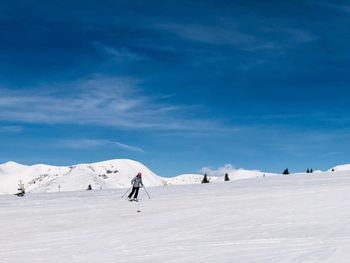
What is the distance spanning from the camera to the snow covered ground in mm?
13938

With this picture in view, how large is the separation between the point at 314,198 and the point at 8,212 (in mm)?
18180

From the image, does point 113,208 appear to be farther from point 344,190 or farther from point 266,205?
point 344,190

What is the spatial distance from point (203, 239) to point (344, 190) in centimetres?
1642

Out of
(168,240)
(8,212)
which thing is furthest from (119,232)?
(8,212)

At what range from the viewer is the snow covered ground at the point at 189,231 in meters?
13.9

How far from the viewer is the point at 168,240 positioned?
16.9 meters

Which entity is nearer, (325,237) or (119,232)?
(325,237)

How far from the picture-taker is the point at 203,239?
1673cm

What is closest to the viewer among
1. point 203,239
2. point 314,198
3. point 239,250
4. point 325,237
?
point 239,250

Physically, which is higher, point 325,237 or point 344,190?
point 344,190

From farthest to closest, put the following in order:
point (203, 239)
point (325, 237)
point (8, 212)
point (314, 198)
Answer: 1. point (8, 212)
2. point (314, 198)
3. point (203, 239)
4. point (325, 237)

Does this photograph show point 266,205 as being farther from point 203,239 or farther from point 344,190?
point 203,239

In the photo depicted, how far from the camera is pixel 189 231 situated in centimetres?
1869

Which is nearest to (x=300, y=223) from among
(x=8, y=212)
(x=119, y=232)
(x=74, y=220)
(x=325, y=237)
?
(x=325, y=237)
